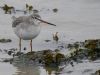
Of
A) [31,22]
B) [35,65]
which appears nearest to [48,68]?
[35,65]

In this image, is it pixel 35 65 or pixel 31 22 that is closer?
pixel 35 65

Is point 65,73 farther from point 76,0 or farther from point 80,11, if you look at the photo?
point 76,0

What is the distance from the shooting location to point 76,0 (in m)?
17.5

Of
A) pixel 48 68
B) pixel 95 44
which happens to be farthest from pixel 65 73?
pixel 95 44

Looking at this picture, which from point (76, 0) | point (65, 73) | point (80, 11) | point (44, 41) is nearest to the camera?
point (65, 73)

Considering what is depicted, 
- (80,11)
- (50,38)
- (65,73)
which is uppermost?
(80,11)

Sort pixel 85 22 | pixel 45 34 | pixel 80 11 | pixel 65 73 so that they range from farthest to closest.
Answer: pixel 80 11 < pixel 85 22 < pixel 45 34 < pixel 65 73

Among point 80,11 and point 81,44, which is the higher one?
point 80,11

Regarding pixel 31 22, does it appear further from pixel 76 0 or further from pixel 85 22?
pixel 76 0

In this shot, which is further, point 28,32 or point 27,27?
point 27,27

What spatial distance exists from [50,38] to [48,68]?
2.94 meters

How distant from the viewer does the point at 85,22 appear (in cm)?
1358

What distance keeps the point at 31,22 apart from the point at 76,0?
6885 mm

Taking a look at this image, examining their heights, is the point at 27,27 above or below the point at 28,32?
above
